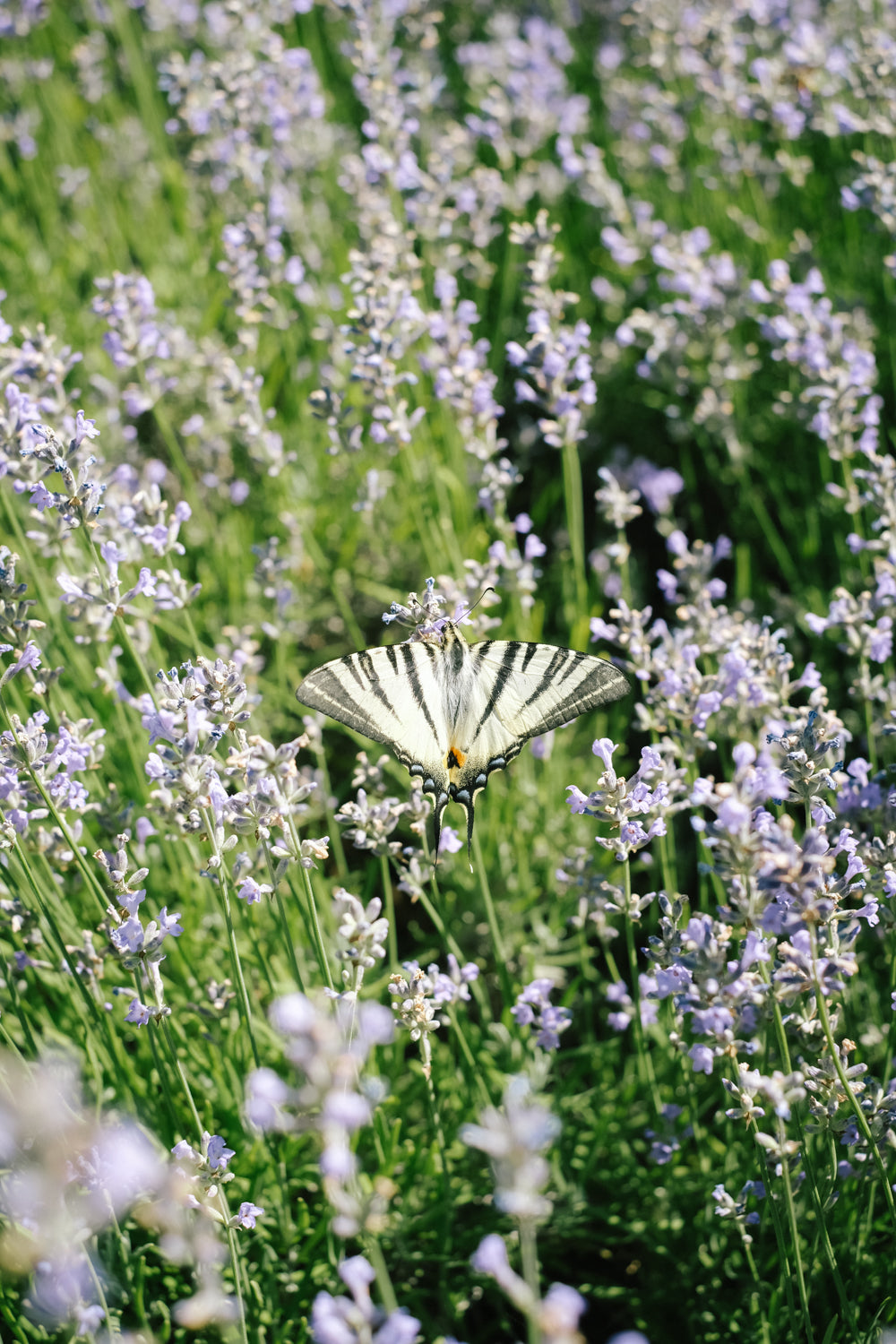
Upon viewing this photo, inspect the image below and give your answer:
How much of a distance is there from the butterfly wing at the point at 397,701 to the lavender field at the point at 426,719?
0.11 metres

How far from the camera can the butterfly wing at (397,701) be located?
201 cm

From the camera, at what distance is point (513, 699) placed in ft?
7.23

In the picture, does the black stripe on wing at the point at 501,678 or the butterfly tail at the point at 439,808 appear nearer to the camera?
the butterfly tail at the point at 439,808

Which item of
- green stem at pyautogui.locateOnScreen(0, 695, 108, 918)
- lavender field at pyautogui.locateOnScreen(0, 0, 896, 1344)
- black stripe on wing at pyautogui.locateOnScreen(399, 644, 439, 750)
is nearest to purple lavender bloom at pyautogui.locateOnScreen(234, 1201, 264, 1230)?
lavender field at pyautogui.locateOnScreen(0, 0, 896, 1344)

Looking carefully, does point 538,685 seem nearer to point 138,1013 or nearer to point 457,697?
point 457,697

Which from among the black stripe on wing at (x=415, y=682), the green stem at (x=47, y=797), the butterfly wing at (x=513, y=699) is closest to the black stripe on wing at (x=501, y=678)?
the butterfly wing at (x=513, y=699)

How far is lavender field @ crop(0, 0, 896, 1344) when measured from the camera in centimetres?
168

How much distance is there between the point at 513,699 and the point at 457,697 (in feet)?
0.43

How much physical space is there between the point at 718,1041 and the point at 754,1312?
96cm

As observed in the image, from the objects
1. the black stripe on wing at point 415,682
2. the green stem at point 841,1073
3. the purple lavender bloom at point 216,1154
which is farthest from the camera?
the black stripe on wing at point 415,682

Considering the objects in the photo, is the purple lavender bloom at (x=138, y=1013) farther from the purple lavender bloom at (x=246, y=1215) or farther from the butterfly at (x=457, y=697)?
the butterfly at (x=457, y=697)

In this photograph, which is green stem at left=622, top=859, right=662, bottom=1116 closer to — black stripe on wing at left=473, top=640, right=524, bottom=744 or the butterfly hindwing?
the butterfly hindwing

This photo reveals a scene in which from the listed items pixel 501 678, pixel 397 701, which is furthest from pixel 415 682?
pixel 501 678

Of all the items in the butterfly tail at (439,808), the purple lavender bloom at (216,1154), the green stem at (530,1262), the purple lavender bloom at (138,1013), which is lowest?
the green stem at (530,1262)
